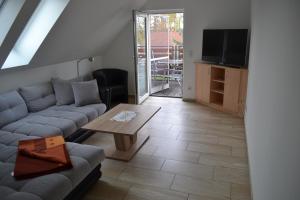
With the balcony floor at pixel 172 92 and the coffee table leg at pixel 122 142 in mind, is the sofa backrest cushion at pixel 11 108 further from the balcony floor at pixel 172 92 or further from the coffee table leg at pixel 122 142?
the balcony floor at pixel 172 92

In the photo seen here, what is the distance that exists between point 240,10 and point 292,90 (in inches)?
163

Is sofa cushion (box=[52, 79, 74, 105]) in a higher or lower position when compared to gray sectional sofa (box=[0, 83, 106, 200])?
higher

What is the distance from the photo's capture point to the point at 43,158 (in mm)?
2193

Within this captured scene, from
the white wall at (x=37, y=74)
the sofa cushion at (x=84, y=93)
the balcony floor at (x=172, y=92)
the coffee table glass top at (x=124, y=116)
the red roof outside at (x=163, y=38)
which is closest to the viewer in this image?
the coffee table glass top at (x=124, y=116)

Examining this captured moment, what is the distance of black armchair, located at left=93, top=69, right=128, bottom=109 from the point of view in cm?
514

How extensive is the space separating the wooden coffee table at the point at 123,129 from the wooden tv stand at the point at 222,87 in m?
1.76

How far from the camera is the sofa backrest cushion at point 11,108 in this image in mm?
3170

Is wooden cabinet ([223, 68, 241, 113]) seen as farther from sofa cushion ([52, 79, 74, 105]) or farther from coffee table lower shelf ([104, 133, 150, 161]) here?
sofa cushion ([52, 79, 74, 105])

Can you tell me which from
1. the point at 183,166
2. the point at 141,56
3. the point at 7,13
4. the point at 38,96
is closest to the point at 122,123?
the point at 183,166

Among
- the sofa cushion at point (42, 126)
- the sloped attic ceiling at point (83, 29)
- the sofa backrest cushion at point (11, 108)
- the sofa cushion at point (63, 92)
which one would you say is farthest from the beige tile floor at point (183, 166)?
the sloped attic ceiling at point (83, 29)

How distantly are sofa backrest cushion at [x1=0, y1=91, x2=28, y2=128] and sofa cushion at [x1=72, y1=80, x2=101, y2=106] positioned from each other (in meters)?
0.77

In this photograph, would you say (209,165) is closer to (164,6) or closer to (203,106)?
(203,106)

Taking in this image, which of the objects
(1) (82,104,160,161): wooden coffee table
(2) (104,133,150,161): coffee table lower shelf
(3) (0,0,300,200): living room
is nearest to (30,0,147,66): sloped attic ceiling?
(3) (0,0,300,200): living room

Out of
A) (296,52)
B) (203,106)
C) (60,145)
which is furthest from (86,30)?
(296,52)
